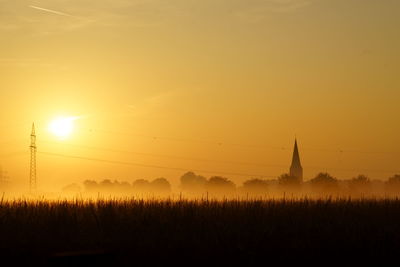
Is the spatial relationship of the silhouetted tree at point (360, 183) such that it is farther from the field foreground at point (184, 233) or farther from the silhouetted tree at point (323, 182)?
the field foreground at point (184, 233)

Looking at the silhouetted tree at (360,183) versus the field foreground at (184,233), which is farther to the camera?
the silhouetted tree at (360,183)

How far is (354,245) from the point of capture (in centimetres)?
1812

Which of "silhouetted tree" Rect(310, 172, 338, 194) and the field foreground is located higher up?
"silhouetted tree" Rect(310, 172, 338, 194)

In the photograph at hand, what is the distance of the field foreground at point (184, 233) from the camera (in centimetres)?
1659

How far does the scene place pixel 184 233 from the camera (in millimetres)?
19422

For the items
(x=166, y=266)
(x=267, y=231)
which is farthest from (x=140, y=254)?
(x=267, y=231)

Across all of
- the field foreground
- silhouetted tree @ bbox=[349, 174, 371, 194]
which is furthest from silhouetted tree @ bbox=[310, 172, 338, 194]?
the field foreground

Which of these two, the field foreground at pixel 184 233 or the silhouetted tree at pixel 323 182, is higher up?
the silhouetted tree at pixel 323 182

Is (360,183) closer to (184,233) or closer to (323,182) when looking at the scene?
(323,182)

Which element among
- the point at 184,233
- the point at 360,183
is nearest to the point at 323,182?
the point at 360,183

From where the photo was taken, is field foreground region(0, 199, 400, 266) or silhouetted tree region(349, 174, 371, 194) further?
silhouetted tree region(349, 174, 371, 194)

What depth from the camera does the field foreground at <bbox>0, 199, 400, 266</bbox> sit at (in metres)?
16.6

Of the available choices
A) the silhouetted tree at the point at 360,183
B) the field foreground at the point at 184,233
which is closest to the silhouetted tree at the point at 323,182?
the silhouetted tree at the point at 360,183

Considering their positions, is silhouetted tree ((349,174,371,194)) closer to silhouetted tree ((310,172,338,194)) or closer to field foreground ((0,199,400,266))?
silhouetted tree ((310,172,338,194))
